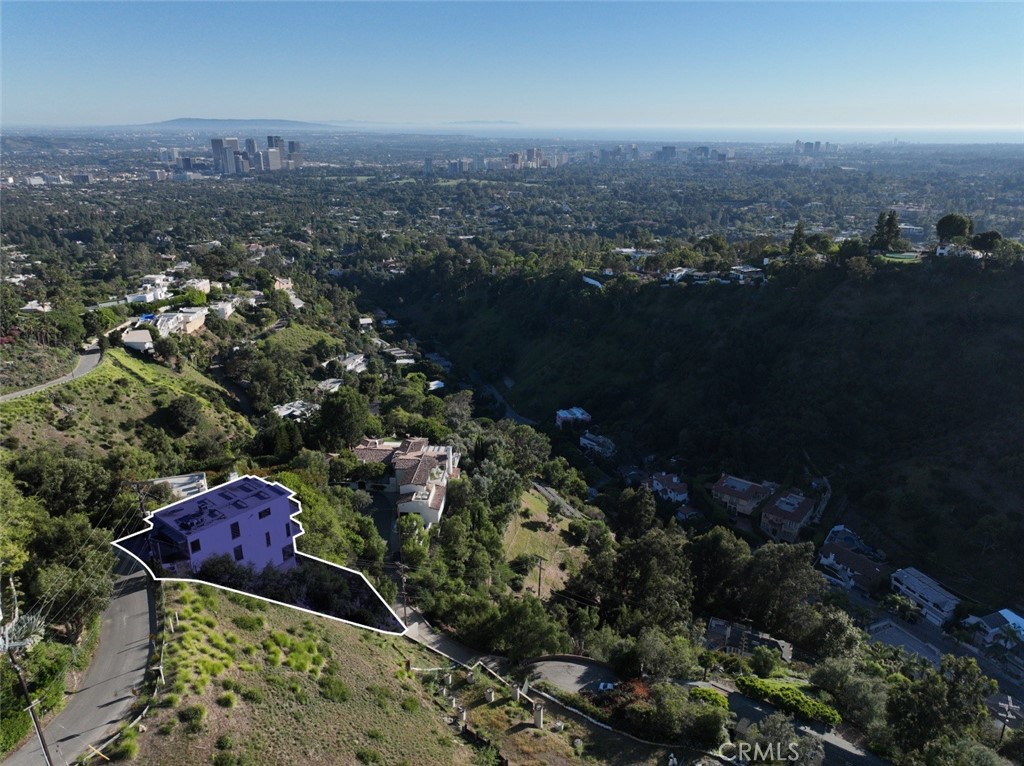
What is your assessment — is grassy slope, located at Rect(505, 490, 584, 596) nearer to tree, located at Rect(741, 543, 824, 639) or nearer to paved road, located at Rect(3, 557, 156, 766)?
tree, located at Rect(741, 543, 824, 639)

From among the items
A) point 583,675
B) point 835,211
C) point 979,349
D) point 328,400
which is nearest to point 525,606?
point 583,675

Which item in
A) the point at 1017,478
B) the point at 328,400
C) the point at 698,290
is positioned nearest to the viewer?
the point at 328,400

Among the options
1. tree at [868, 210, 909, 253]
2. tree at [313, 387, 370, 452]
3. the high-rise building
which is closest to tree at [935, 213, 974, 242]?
tree at [868, 210, 909, 253]

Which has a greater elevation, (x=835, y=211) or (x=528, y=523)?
(x=835, y=211)

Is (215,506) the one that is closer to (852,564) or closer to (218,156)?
(852,564)

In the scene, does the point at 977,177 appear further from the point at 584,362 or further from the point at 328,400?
the point at 328,400

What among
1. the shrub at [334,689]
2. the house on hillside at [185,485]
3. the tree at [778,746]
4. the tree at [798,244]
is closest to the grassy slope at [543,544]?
the tree at [778,746]

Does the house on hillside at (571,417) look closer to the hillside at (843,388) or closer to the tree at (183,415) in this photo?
the hillside at (843,388)
